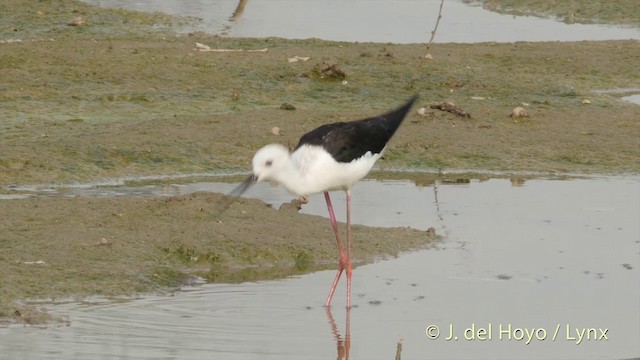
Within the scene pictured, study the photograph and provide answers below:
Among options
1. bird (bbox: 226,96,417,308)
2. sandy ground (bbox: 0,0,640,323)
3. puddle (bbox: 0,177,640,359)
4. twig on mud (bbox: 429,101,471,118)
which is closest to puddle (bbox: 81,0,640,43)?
sandy ground (bbox: 0,0,640,323)

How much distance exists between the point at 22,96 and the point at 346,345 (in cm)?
629

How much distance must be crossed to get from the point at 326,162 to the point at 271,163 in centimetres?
41

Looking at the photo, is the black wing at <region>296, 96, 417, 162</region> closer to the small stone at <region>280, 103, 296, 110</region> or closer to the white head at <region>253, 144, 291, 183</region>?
the white head at <region>253, 144, 291, 183</region>

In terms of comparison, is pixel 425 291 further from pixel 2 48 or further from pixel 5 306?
pixel 2 48

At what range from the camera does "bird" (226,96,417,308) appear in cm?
727

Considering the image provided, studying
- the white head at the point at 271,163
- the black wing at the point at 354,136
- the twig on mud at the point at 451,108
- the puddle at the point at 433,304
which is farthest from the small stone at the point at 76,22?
the white head at the point at 271,163

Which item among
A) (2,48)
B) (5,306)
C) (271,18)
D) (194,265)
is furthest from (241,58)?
(5,306)

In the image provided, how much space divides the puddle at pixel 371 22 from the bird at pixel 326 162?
9116 millimetres

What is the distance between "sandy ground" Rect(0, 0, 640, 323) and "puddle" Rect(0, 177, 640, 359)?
344mm

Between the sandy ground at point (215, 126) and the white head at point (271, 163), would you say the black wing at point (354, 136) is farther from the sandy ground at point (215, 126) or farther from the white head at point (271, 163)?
the sandy ground at point (215, 126)

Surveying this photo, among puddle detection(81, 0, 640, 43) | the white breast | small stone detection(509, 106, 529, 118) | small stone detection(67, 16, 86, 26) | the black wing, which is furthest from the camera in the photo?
puddle detection(81, 0, 640, 43)

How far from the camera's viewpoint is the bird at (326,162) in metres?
7.27

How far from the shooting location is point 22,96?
39.9 feet

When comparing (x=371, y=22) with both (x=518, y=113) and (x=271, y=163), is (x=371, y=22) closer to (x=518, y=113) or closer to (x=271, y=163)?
(x=518, y=113)
